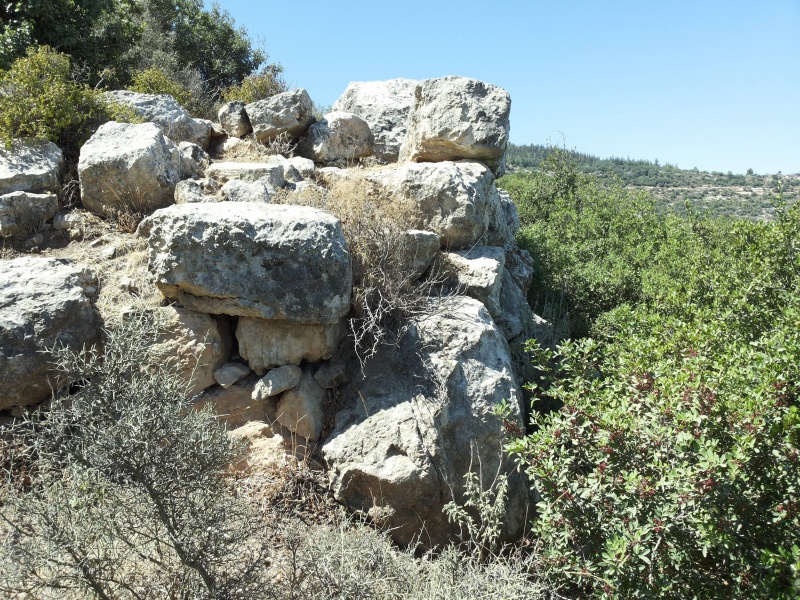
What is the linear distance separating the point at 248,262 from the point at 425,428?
1994mm

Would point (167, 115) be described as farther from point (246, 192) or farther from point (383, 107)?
point (383, 107)

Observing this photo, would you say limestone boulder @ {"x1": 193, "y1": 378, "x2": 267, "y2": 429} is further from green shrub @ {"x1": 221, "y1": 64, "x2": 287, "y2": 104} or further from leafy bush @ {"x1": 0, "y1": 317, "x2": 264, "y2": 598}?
green shrub @ {"x1": 221, "y1": 64, "x2": 287, "y2": 104}

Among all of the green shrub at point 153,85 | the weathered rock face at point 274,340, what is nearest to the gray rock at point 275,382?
the weathered rock face at point 274,340

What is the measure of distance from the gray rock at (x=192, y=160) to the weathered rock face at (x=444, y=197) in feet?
7.03

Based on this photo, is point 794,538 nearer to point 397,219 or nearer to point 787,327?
point 787,327

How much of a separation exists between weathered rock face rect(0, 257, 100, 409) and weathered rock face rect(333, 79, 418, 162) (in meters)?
4.97

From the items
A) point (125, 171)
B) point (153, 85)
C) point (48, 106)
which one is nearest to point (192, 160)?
point (125, 171)

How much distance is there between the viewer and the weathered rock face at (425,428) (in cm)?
481

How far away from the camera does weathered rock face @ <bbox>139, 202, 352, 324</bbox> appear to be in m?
4.83

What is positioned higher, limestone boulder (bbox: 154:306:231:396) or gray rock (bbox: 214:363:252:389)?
limestone boulder (bbox: 154:306:231:396)

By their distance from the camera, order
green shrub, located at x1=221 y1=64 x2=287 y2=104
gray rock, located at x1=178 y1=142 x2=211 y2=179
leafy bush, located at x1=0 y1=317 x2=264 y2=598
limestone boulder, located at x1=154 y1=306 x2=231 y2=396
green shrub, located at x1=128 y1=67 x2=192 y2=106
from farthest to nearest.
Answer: green shrub, located at x1=221 y1=64 x2=287 y2=104 < green shrub, located at x1=128 y1=67 x2=192 y2=106 < gray rock, located at x1=178 y1=142 x2=211 y2=179 < limestone boulder, located at x1=154 y1=306 x2=231 y2=396 < leafy bush, located at x1=0 y1=317 x2=264 y2=598

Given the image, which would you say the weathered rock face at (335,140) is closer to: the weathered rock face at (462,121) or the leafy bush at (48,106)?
the weathered rock face at (462,121)

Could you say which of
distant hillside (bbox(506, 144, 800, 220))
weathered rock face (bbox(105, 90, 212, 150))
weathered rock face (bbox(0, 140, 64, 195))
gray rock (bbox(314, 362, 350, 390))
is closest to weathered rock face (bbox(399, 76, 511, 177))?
weathered rock face (bbox(105, 90, 212, 150))

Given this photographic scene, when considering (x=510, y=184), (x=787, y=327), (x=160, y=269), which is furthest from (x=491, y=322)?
(x=510, y=184)
